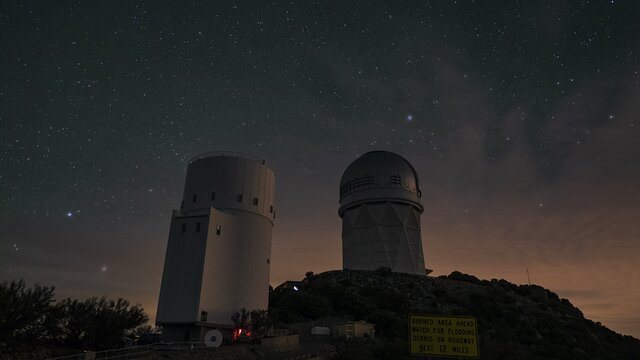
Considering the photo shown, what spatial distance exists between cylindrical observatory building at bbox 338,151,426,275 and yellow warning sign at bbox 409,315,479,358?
55.2 meters

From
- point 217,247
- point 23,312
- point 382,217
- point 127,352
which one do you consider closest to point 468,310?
point 382,217

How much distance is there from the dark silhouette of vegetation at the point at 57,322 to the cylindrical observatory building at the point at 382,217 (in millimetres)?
50111

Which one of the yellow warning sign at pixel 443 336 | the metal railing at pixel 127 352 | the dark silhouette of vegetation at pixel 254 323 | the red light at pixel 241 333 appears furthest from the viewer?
the red light at pixel 241 333

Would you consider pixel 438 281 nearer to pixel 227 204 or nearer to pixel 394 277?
pixel 394 277

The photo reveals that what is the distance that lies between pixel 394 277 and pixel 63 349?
5038cm

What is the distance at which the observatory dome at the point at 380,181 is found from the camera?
241ft

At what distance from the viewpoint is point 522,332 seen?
48.8m

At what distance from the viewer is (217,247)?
32156 mm

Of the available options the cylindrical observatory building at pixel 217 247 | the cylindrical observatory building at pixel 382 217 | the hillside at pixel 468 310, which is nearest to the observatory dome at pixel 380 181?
the cylindrical observatory building at pixel 382 217

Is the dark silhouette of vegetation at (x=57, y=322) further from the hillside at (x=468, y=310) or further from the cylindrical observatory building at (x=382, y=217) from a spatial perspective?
the cylindrical observatory building at (x=382, y=217)

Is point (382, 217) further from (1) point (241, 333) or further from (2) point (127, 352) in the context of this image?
(2) point (127, 352)

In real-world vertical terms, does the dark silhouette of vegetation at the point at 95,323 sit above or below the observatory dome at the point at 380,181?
below

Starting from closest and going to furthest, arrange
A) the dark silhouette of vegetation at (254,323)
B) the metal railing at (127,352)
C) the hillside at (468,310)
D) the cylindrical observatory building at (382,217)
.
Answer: the metal railing at (127,352), the dark silhouette of vegetation at (254,323), the hillside at (468,310), the cylindrical observatory building at (382,217)

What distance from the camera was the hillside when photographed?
4259 cm
